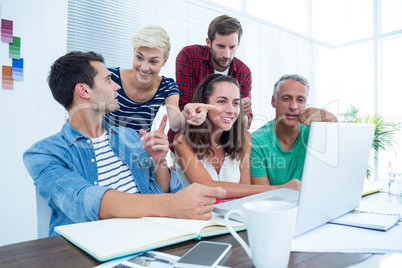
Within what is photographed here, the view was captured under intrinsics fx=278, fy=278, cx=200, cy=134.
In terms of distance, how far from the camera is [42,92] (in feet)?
8.41

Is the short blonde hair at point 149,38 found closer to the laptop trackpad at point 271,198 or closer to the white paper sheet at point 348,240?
the laptop trackpad at point 271,198

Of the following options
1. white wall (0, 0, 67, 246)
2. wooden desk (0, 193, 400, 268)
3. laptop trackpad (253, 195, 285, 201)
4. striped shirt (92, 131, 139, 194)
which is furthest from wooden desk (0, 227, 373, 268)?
white wall (0, 0, 67, 246)

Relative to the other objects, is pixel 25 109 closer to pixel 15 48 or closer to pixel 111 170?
pixel 15 48

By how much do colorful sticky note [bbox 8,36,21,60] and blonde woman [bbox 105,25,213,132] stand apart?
1103 mm

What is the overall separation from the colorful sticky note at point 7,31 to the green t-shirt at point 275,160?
2.26 metres

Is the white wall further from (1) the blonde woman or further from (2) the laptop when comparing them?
A: (2) the laptop

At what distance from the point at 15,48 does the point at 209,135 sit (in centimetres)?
193

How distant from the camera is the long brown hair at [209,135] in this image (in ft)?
5.51

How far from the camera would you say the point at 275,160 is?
162 centimetres

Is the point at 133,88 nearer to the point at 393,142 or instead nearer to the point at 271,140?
the point at 271,140

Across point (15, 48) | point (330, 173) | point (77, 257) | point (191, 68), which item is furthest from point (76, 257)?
point (15, 48)

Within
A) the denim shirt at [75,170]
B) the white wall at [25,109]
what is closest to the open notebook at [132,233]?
the denim shirt at [75,170]

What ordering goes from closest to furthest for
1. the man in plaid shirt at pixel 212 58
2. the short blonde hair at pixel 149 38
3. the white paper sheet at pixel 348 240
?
the white paper sheet at pixel 348 240, the short blonde hair at pixel 149 38, the man in plaid shirt at pixel 212 58

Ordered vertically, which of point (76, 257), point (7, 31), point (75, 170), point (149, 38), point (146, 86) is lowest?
point (76, 257)
